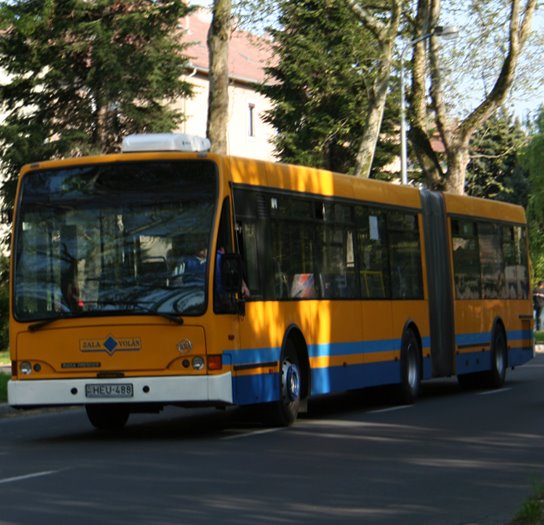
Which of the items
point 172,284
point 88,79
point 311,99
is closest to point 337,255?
point 172,284

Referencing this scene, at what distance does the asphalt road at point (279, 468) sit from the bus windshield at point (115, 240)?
1.43 m

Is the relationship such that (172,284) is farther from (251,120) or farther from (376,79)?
(251,120)

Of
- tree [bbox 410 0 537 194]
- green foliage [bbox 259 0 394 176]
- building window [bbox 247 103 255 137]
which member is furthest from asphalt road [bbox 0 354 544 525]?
building window [bbox 247 103 255 137]

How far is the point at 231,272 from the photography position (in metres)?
15.4

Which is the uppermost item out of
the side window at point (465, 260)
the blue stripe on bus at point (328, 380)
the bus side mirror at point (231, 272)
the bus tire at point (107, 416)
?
the side window at point (465, 260)

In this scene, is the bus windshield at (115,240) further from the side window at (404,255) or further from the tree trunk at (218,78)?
the tree trunk at (218,78)

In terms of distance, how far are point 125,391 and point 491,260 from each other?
11.4 metres

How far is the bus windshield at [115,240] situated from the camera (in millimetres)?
15539

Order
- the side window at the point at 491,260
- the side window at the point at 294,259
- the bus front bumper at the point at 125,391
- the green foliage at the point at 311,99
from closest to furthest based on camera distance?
the bus front bumper at the point at 125,391 → the side window at the point at 294,259 → the side window at the point at 491,260 → the green foliage at the point at 311,99

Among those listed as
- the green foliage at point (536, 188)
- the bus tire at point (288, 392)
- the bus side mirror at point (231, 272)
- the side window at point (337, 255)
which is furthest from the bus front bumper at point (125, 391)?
the green foliage at point (536, 188)

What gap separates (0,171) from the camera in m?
42.2

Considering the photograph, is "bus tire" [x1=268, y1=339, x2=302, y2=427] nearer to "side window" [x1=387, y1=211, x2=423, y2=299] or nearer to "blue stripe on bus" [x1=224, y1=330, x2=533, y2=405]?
"blue stripe on bus" [x1=224, y1=330, x2=533, y2=405]

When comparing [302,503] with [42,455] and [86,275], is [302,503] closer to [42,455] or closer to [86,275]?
[42,455]

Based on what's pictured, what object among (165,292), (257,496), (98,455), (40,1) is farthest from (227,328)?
(40,1)
